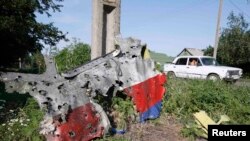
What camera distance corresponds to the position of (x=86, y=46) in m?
15.5

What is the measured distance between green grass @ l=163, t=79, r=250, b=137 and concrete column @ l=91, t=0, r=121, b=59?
3621 mm

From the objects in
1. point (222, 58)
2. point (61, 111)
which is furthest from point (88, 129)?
point (222, 58)

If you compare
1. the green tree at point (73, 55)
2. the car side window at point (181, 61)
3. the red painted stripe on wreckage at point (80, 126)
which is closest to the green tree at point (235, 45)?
the car side window at point (181, 61)

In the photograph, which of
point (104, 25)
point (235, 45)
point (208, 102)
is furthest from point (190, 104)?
point (235, 45)

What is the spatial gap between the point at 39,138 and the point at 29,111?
1.37 metres

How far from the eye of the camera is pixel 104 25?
461 inches

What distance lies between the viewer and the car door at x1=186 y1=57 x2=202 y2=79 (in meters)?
21.5

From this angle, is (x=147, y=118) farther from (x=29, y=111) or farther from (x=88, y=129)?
(x=29, y=111)

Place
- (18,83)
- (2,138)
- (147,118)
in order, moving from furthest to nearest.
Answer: (147,118)
(18,83)
(2,138)

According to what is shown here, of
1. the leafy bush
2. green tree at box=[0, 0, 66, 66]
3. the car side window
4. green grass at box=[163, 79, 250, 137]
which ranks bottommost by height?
the leafy bush

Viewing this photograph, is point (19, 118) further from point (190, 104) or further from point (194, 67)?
point (194, 67)

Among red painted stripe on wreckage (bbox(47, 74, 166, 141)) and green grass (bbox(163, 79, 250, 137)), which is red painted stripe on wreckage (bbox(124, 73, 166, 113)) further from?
red painted stripe on wreckage (bbox(47, 74, 166, 141))

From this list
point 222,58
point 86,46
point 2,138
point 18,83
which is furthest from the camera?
point 222,58

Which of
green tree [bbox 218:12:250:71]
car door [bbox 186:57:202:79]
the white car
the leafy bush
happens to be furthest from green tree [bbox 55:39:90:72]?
green tree [bbox 218:12:250:71]
